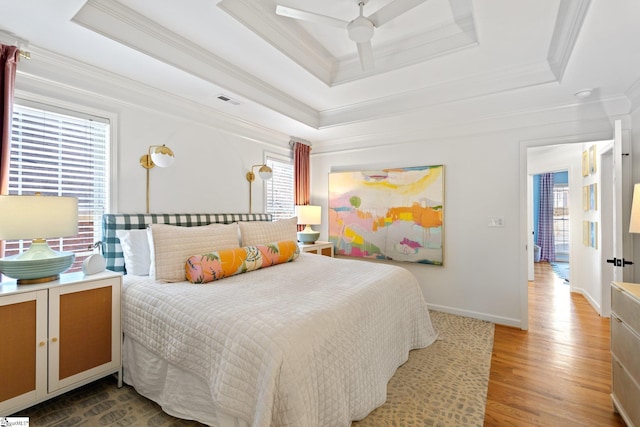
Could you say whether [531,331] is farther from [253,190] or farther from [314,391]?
[253,190]

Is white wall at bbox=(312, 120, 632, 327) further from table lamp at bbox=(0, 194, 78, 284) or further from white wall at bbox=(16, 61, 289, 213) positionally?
table lamp at bbox=(0, 194, 78, 284)

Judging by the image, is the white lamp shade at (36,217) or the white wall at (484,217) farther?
the white wall at (484,217)

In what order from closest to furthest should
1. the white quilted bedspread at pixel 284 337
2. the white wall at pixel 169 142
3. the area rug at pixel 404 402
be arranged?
the white quilted bedspread at pixel 284 337
the area rug at pixel 404 402
the white wall at pixel 169 142

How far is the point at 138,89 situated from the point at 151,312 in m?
2.02

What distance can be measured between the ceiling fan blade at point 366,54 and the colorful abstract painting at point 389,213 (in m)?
1.91

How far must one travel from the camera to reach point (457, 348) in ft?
9.22

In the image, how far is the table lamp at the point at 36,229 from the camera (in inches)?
67.9

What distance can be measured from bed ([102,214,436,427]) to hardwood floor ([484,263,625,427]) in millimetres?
723

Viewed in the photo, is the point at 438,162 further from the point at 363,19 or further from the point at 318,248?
the point at 363,19

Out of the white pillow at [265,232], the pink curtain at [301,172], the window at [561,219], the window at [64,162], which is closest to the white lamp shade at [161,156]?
the window at [64,162]

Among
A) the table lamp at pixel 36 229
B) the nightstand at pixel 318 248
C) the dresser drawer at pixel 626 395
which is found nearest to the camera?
the dresser drawer at pixel 626 395

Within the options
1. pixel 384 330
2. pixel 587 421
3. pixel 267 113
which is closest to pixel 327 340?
pixel 384 330

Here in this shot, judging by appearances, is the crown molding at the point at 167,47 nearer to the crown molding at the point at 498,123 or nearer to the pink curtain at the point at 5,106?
the pink curtain at the point at 5,106

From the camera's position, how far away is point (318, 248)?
427cm
